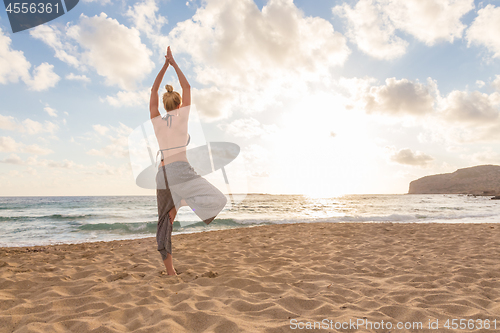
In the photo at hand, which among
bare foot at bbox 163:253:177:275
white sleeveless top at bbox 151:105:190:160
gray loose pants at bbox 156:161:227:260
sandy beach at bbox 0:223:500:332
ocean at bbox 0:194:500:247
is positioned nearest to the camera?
sandy beach at bbox 0:223:500:332

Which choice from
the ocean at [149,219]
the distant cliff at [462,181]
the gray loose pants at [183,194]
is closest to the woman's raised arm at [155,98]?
the gray loose pants at [183,194]

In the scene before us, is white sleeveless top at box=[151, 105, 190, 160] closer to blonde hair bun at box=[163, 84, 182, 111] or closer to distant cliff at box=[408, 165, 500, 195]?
blonde hair bun at box=[163, 84, 182, 111]

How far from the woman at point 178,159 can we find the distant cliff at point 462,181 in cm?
11977

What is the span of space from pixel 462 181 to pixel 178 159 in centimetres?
13684

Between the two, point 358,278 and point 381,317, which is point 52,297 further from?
point 358,278

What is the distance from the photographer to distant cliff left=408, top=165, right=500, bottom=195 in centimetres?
9856

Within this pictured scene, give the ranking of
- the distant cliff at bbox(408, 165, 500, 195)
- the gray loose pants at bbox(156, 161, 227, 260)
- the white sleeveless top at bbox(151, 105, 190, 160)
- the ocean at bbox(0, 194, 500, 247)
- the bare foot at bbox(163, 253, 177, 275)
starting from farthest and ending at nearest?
the distant cliff at bbox(408, 165, 500, 195)
the ocean at bbox(0, 194, 500, 247)
the bare foot at bbox(163, 253, 177, 275)
the white sleeveless top at bbox(151, 105, 190, 160)
the gray loose pants at bbox(156, 161, 227, 260)

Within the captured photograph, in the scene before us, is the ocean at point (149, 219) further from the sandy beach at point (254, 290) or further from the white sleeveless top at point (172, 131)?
the white sleeveless top at point (172, 131)

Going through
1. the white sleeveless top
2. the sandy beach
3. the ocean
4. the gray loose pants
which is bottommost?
the ocean

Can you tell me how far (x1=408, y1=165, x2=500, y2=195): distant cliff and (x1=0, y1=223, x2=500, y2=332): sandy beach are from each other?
385 ft

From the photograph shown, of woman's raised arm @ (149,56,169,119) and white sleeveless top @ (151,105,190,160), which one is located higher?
woman's raised arm @ (149,56,169,119)

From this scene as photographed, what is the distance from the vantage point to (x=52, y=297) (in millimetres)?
2838

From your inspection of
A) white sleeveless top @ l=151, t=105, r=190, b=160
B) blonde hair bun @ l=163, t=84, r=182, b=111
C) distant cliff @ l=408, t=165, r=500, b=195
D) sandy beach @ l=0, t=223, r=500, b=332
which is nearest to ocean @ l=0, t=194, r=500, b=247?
sandy beach @ l=0, t=223, r=500, b=332

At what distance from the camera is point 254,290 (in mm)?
2982
